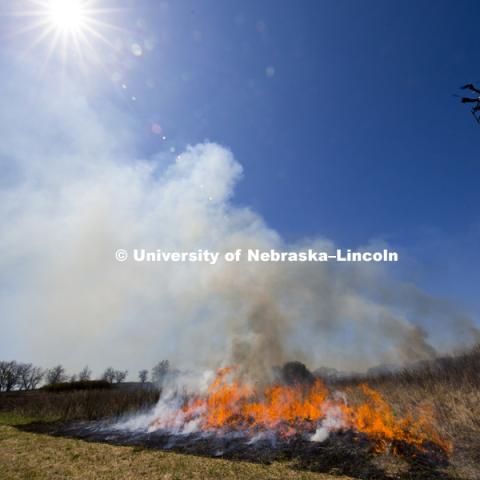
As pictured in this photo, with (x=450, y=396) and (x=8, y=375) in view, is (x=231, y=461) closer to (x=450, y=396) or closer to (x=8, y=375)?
(x=450, y=396)

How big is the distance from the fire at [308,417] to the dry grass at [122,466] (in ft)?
20.7

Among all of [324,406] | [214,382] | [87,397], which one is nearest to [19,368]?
[87,397]

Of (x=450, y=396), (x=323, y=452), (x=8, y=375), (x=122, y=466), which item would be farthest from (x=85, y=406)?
(x=8, y=375)

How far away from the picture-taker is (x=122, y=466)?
14.2 metres

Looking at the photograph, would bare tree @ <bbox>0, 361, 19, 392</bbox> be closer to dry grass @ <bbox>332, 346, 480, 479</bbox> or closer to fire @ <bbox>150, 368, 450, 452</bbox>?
Answer: fire @ <bbox>150, 368, 450, 452</bbox>

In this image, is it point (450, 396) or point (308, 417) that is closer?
point (450, 396)

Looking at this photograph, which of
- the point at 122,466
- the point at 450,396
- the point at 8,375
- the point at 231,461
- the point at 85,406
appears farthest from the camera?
the point at 8,375

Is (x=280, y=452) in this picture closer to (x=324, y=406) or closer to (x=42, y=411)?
(x=324, y=406)

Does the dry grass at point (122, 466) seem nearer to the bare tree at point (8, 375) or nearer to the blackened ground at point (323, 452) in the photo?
the blackened ground at point (323, 452)

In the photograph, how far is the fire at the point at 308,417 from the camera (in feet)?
55.5

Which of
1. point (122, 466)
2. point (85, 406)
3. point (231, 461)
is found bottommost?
point (85, 406)

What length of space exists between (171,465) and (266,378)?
97.0 ft

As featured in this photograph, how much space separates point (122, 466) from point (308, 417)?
48.2 feet

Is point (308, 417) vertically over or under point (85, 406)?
over
